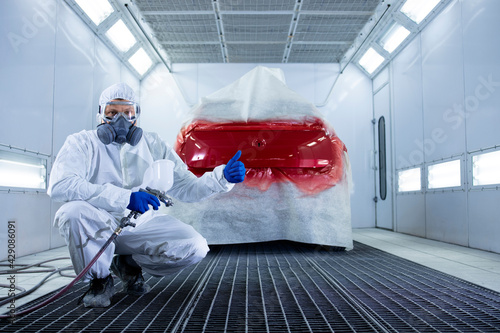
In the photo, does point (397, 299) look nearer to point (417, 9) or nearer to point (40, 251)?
point (40, 251)

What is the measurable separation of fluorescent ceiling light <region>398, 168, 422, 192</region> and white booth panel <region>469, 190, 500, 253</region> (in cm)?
120

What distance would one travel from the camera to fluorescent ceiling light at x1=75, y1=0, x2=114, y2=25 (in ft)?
14.7

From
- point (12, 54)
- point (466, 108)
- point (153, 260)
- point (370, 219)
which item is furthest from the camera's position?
point (370, 219)

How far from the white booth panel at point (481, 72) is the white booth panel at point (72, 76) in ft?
13.1

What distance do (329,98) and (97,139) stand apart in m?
5.07

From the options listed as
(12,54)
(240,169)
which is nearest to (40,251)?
(12,54)

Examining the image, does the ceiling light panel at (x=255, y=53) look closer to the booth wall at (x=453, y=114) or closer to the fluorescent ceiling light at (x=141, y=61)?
the fluorescent ceiling light at (x=141, y=61)

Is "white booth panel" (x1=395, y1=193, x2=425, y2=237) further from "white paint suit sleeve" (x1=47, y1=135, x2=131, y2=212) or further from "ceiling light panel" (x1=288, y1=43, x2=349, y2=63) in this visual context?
"white paint suit sleeve" (x1=47, y1=135, x2=131, y2=212)

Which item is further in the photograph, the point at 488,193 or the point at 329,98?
the point at 329,98

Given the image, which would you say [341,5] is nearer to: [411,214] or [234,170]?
[411,214]

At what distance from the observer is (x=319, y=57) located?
6562 millimetres

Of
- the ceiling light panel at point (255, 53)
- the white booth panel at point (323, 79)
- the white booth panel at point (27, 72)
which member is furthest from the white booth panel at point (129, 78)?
the white booth panel at point (323, 79)

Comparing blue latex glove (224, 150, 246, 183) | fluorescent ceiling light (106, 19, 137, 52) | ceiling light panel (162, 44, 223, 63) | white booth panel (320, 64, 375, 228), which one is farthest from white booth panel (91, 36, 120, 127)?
blue latex glove (224, 150, 246, 183)

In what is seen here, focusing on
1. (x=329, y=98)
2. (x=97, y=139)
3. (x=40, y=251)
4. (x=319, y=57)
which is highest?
(x=319, y=57)
